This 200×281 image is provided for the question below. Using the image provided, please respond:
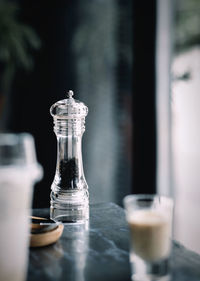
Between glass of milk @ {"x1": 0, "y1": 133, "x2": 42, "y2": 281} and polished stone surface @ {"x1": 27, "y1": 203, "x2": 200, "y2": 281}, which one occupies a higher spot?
glass of milk @ {"x1": 0, "y1": 133, "x2": 42, "y2": 281}

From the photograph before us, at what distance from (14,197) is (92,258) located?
25 cm

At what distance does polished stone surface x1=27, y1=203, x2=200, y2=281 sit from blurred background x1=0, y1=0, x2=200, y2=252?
1.31 metres

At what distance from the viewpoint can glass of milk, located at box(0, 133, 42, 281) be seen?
64cm

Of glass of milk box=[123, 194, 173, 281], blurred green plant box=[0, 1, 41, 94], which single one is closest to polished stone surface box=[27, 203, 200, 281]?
glass of milk box=[123, 194, 173, 281]

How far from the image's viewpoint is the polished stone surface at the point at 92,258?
2.40 ft

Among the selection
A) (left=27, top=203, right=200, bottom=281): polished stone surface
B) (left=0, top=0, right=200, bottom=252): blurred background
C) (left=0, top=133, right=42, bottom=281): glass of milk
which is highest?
(left=0, top=0, right=200, bottom=252): blurred background

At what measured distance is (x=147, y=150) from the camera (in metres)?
2.31

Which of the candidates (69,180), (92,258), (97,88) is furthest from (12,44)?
(92,258)

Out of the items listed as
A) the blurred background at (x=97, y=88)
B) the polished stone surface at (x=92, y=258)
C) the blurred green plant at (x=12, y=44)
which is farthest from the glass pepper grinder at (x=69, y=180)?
the blurred green plant at (x=12, y=44)

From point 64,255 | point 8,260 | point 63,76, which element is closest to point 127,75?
point 63,76

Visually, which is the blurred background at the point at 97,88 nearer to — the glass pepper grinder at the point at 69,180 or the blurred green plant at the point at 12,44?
the blurred green plant at the point at 12,44

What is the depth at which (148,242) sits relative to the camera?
72cm

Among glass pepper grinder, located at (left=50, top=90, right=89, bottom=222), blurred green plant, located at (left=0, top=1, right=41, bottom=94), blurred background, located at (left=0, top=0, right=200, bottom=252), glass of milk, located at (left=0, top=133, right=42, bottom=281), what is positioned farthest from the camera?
blurred green plant, located at (left=0, top=1, right=41, bottom=94)

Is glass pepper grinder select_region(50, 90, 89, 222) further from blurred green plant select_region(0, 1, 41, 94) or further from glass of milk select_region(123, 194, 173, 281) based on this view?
blurred green plant select_region(0, 1, 41, 94)
